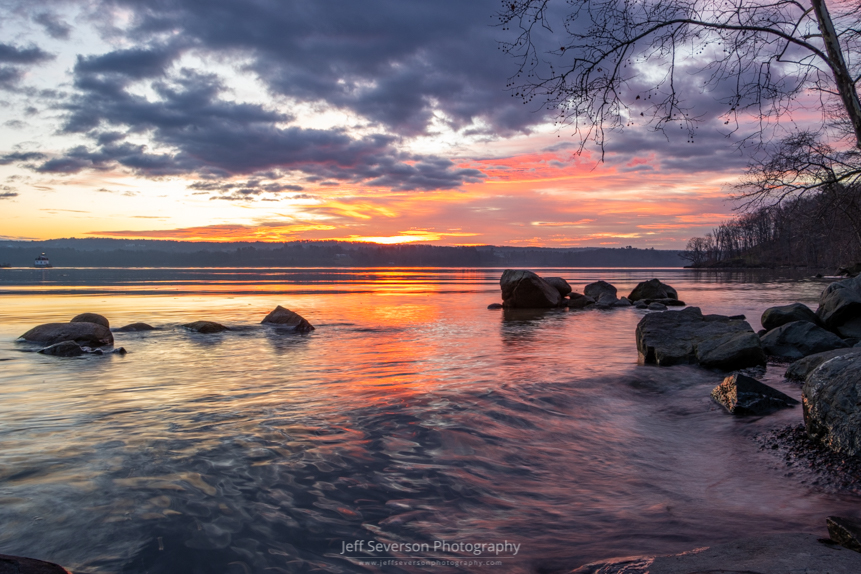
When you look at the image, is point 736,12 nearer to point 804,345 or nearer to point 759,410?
point 759,410

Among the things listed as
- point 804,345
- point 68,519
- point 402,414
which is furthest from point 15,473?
point 804,345

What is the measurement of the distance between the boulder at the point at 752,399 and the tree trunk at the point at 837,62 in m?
3.48

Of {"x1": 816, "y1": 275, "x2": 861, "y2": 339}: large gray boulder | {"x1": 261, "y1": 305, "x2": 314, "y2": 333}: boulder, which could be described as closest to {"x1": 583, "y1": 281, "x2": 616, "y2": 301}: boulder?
{"x1": 816, "y1": 275, "x2": 861, "y2": 339}: large gray boulder

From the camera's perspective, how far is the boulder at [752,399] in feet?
22.2

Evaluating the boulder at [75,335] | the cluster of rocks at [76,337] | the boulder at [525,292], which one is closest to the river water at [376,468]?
the cluster of rocks at [76,337]

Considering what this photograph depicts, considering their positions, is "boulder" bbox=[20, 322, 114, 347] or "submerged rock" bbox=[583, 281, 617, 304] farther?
"submerged rock" bbox=[583, 281, 617, 304]

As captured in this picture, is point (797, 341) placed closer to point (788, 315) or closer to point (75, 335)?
point (788, 315)

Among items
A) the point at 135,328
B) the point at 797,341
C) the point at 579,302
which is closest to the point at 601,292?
the point at 579,302

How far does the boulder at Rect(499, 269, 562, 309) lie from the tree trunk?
2193 cm

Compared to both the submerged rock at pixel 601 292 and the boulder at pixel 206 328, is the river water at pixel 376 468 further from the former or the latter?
the submerged rock at pixel 601 292

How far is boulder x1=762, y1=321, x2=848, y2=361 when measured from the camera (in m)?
10.7

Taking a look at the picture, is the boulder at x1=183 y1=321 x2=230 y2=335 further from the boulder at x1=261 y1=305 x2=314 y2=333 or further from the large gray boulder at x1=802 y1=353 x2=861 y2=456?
the large gray boulder at x1=802 y1=353 x2=861 y2=456

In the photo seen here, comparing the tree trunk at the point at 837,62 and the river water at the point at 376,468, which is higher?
the tree trunk at the point at 837,62

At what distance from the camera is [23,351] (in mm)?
12469
